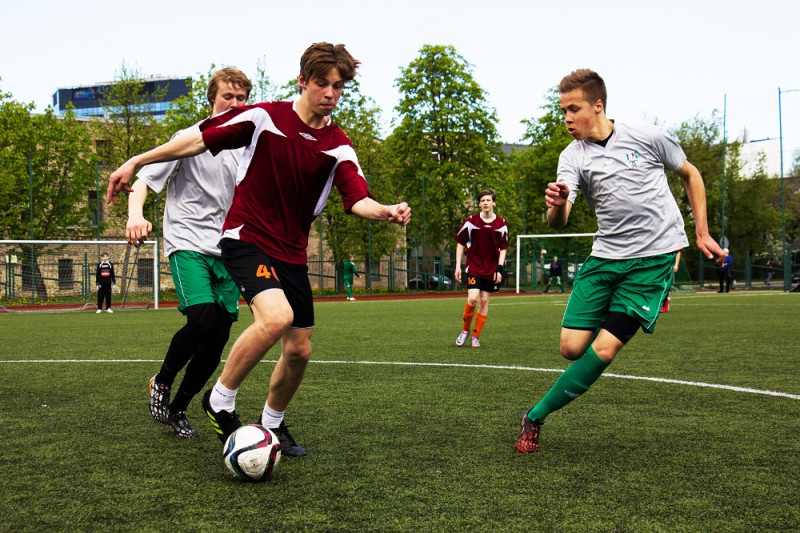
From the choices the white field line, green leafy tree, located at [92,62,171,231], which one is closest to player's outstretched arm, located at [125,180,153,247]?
the white field line

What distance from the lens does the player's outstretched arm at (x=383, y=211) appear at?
344cm

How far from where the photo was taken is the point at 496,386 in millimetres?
6316

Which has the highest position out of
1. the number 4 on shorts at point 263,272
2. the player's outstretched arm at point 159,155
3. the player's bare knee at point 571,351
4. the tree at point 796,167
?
the tree at point 796,167

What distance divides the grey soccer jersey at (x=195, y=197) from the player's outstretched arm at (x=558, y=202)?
201cm

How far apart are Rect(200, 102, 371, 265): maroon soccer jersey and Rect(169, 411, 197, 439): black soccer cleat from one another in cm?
129

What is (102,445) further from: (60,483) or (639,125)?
(639,125)

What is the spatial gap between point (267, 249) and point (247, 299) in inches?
10.7

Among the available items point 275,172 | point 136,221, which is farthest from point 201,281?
point 275,172

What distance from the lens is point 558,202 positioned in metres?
4.10

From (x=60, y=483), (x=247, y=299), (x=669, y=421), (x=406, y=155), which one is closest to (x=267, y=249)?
(x=247, y=299)

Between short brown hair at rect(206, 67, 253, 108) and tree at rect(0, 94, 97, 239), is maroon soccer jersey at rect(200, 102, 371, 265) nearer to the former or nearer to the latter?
short brown hair at rect(206, 67, 253, 108)

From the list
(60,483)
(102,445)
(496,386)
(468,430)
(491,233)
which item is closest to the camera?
(60,483)

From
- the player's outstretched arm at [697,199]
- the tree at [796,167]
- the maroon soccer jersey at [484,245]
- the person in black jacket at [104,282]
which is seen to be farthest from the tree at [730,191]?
the player's outstretched arm at [697,199]

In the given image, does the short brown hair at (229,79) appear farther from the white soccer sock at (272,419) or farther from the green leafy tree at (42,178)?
the green leafy tree at (42,178)
